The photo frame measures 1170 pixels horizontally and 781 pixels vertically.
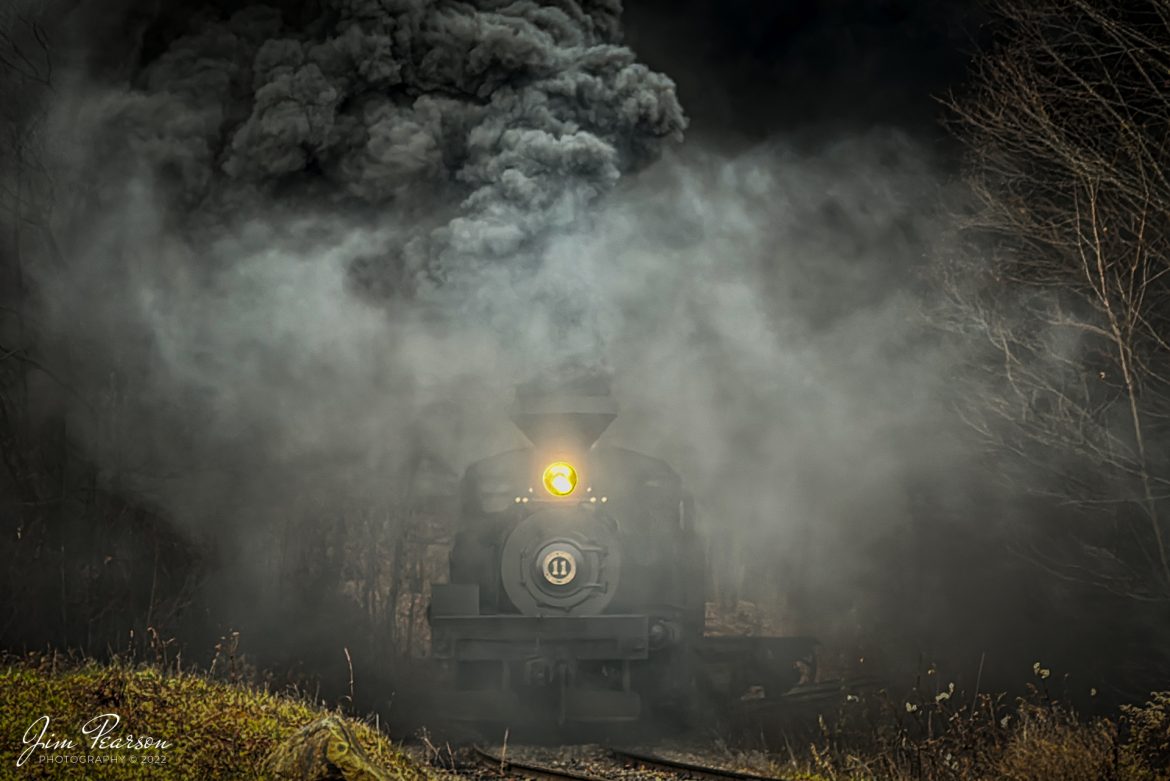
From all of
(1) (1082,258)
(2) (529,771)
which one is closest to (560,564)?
(2) (529,771)


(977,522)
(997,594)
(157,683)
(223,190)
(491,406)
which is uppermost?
(223,190)

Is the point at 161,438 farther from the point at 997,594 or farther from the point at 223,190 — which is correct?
the point at 997,594

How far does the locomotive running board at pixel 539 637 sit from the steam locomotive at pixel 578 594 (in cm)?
1

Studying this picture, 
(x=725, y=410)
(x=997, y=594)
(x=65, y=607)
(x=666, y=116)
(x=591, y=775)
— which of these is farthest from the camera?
(x=725, y=410)

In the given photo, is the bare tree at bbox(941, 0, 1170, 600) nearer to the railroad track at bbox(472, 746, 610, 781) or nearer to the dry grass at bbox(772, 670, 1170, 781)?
the dry grass at bbox(772, 670, 1170, 781)

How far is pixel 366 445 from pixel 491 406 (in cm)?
157

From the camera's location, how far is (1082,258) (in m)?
8.53

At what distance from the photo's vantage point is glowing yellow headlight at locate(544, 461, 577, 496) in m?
9.57

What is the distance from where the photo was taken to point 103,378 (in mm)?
11406

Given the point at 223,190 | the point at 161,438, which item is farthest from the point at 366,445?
the point at 223,190

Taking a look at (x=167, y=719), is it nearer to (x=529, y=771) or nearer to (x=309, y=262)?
(x=529, y=771)
